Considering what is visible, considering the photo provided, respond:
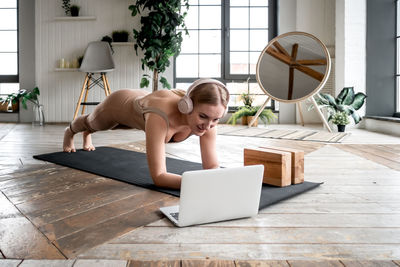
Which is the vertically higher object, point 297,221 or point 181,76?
point 181,76

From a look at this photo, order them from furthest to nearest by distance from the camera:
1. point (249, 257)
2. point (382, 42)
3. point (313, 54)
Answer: point (382, 42) → point (313, 54) → point (249, 257)

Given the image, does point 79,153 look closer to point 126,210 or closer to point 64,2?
point 126,210

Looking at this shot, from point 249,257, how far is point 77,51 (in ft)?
16.4

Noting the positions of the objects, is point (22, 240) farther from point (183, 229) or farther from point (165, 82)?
point (165, 82)

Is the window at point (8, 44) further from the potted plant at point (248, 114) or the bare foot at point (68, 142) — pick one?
the bare foot at point (68, 142)

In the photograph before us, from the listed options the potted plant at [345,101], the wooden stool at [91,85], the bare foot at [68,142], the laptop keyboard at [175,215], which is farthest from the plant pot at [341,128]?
the laptop keyboard at [175,215]

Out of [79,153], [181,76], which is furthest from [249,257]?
[181,76]

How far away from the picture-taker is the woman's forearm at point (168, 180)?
1.37 meters

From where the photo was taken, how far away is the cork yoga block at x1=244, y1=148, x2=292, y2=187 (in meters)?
1.42

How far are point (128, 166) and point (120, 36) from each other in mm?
3617

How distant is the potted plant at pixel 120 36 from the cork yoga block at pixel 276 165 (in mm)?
4036

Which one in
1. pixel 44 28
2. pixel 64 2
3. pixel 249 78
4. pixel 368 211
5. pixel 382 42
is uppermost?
pixel 64 2

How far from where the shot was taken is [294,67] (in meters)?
3.96

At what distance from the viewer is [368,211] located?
116 centimetres
